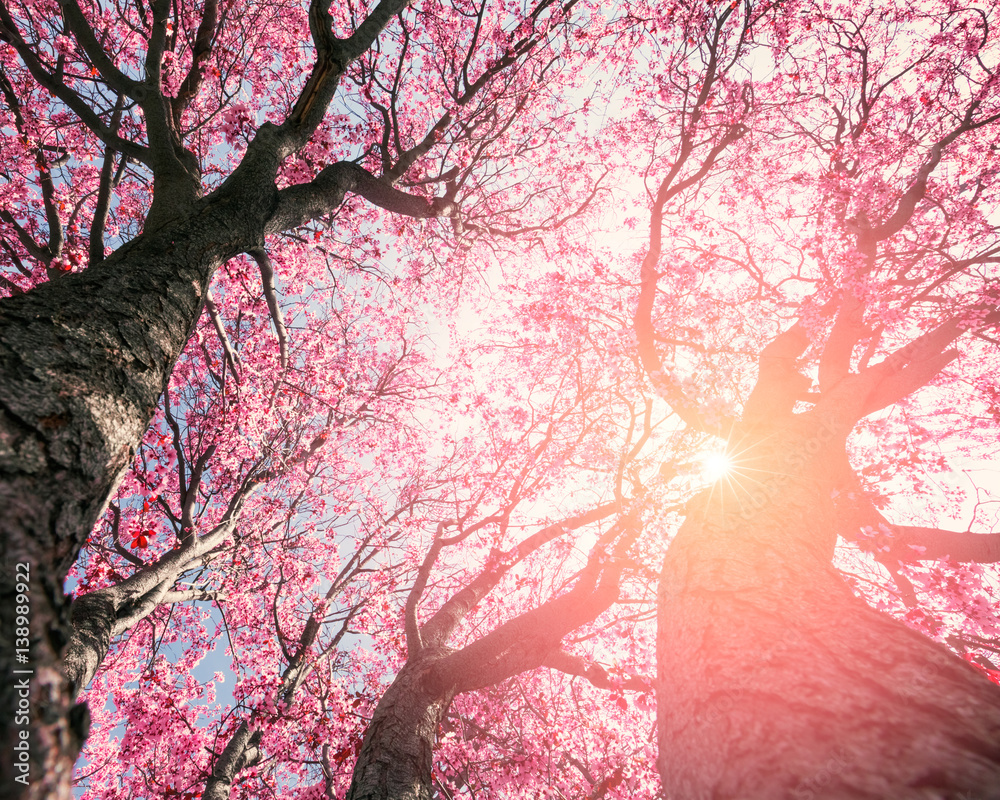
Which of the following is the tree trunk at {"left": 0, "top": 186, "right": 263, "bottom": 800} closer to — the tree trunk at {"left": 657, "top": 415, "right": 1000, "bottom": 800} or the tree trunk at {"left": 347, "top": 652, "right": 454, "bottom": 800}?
the tree trunk at {"left": 657, "top": 415, "right": 1000, "bottom": 800}

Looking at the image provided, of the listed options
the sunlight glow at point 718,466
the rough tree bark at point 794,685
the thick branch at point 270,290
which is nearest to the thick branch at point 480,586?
the sunlight glow at point 718,466

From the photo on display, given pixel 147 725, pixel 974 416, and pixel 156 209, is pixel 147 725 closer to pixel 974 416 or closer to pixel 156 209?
pixel 156 209

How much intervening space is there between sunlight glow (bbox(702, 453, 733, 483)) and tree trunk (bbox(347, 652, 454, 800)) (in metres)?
3.08

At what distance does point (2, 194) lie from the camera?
6.08 metres

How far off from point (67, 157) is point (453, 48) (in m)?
5.72

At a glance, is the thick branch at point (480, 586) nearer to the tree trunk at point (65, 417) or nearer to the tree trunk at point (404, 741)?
the tree trunk at point (404, 741)

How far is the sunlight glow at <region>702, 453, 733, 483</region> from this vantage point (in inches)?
134

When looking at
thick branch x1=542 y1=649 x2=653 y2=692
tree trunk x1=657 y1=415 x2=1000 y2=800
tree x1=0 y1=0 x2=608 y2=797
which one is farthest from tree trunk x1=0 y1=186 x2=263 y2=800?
thick branch x1=542 y1=649 x2=653 y2=692

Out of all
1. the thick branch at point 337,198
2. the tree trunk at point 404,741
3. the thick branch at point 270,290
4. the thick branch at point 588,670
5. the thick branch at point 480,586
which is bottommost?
the tree trunk at point 404,741

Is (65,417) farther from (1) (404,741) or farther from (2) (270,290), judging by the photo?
(1) (404,741)

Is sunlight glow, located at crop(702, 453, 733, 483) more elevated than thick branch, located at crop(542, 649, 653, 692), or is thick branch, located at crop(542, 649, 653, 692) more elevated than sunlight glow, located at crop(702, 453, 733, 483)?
sunlight glow, located at crop(702, 453, 733, 483)

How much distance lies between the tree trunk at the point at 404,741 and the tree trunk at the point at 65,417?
251 cm

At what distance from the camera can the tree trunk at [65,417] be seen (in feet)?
2.37

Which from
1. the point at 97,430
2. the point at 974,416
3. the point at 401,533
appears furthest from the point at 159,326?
the point at 974,416
